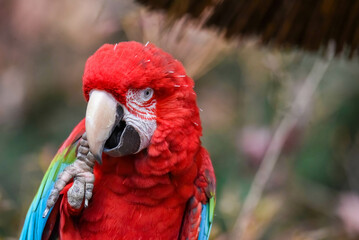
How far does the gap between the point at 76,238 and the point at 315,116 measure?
8.07ft

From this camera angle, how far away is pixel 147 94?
120 cm

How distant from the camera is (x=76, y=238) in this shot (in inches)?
52.1

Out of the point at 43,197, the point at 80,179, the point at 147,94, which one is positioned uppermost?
the point at 147,94

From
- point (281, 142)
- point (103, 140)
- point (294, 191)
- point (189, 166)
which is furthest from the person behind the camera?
point (294, 191)

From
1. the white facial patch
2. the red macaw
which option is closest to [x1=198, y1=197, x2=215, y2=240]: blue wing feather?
the red macaw

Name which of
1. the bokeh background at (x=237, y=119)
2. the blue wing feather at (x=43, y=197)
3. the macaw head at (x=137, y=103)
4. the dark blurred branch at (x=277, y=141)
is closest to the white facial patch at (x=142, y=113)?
the macaw head at (x=137, y=103)

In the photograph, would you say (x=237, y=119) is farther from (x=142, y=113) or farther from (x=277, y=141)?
(x=142, y=113)

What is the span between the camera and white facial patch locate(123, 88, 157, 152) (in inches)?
46.1

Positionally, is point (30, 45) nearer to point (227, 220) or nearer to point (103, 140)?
point (227, 220)

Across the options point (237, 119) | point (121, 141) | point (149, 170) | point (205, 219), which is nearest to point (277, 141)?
point (237, 119)

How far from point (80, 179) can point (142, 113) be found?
0.88 ft

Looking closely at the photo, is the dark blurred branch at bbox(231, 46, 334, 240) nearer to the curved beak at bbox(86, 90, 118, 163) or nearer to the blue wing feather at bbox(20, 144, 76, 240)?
the blue wing feather at bbox(20, 144, 76, 240)

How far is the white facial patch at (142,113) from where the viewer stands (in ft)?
3.84

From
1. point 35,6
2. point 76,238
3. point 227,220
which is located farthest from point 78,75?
point 76,238
